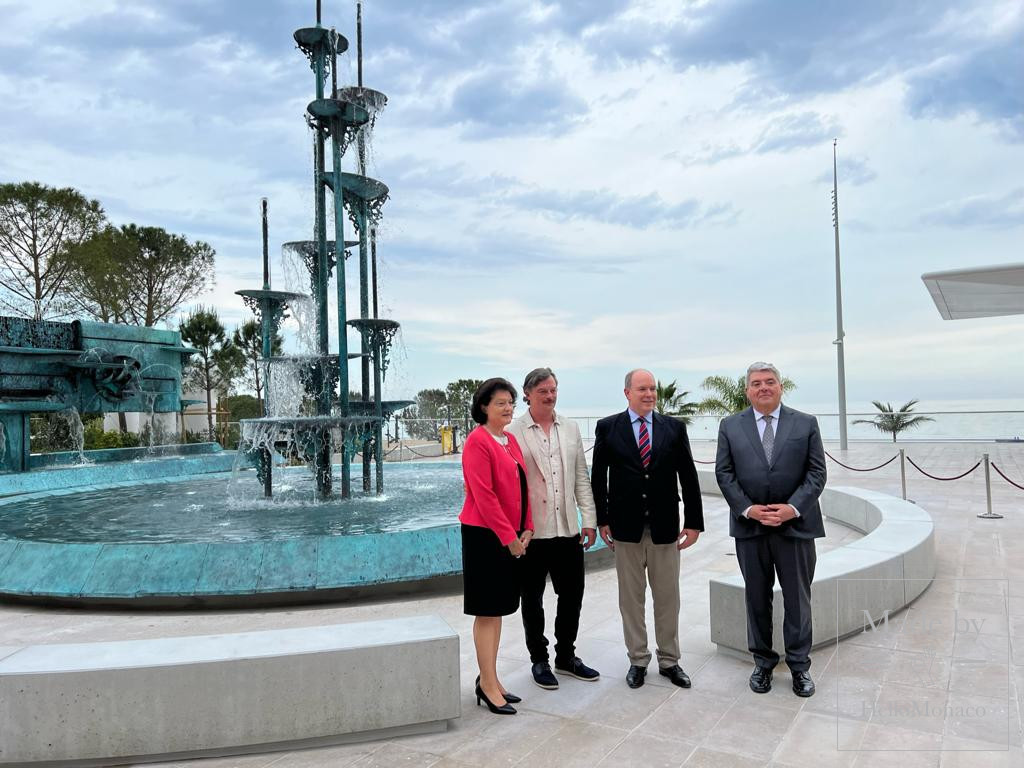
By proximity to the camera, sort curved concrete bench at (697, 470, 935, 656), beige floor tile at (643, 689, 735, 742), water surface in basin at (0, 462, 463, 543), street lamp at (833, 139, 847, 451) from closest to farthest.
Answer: beige floor tile at (643, 689, 735, 742) → curved concrete bench at (697, 470, 935, 656) → water surface in basin at (0, 462, 463, 543) → street lamp at (833, 139, 847, 451)

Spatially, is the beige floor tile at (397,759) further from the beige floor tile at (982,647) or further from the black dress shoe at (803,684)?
the beige floor tile at (982,647)

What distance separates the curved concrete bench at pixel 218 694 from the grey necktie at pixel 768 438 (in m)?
1.74

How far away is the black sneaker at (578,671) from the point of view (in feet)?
11.7

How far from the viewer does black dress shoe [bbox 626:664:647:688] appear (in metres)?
3.46

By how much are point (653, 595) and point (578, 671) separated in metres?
0.54

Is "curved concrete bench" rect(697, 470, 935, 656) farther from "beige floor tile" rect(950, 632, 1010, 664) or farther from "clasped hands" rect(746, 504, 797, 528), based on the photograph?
"clasped hands" rect(746, 504, 797, 528)

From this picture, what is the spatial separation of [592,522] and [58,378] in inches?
634

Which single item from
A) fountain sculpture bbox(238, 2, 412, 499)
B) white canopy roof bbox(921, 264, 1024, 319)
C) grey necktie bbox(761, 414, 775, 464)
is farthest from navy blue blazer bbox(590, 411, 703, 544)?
white canopy roof bbox(921, 264, 1024, 319)

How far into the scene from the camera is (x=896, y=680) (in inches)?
136

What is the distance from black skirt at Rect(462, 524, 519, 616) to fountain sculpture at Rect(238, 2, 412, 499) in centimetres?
509

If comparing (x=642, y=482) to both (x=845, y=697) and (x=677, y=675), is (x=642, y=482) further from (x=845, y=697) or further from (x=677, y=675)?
(x=845, y=697)

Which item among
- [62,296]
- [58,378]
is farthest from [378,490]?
[62,296]

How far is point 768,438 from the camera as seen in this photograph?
11.7 feet

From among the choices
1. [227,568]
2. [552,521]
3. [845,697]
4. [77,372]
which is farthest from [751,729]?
[77,372]
